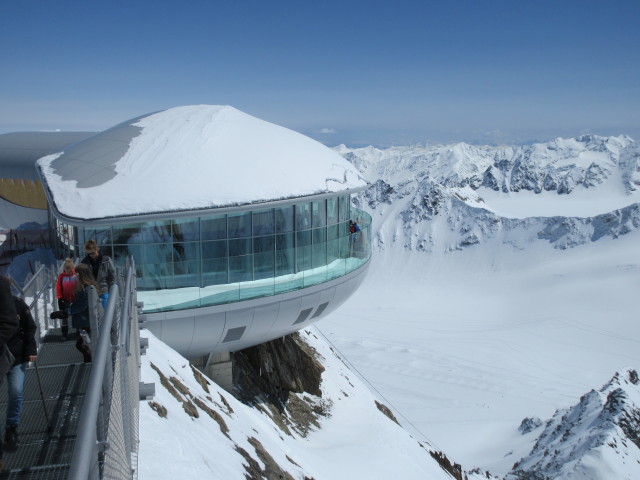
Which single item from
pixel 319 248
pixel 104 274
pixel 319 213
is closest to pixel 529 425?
pixel 319 248

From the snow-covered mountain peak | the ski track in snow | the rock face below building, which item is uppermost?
the rock face below building

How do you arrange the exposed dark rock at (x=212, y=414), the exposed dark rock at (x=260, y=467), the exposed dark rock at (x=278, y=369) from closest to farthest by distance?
1. the exposed dark rock at (x=260, y=467)
2. the exposed dark rock at (x=212, y=414)
3. the exposed dark rock at (x=278, y=369)

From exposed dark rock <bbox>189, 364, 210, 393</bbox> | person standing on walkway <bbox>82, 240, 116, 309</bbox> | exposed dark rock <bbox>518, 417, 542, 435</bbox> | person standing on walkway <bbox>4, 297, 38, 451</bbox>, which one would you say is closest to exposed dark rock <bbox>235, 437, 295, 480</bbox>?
exposed dark rock <bbox>189, 364, 210, 393</bbox>

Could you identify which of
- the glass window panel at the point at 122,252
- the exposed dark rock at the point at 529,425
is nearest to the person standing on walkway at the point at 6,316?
the glass window panel at the point at 122,252

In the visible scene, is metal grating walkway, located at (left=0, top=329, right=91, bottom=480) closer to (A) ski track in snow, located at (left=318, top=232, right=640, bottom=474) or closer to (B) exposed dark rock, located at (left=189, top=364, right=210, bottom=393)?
(B) exposed dark rock, located at (left=189, top=364, right=210, bottom=393)

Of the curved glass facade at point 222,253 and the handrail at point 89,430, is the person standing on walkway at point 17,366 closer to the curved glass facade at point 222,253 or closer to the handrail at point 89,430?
the handrail at point 89,430

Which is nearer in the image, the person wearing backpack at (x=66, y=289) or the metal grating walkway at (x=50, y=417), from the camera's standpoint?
the metal grating walkway at (x=50, y=417)
